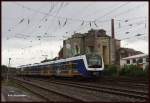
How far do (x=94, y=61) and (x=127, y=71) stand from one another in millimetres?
13778

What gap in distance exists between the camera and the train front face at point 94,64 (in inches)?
1518

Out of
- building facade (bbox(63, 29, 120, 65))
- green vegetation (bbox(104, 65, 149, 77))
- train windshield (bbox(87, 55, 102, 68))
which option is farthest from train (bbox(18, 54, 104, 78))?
building facade (bbox(63, 29, 120, 65))

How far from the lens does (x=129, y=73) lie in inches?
2008

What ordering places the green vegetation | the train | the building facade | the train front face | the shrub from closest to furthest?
the train
the train front face
the green vegetation
the shrub
the building facade

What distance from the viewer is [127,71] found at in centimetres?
5197

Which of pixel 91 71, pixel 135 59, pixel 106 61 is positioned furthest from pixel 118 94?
pixel 106 61

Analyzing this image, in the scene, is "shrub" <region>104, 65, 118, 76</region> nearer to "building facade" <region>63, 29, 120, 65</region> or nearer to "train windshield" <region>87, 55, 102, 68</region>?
"train windshield" <region>87, 55, 102, 68</region>

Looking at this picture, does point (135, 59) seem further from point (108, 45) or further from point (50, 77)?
point (50, 77)

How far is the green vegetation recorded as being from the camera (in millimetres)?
47600

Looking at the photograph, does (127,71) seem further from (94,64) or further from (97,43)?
(97,43)

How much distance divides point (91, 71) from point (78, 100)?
20.8 meters

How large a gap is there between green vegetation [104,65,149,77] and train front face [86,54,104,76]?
8054 mm

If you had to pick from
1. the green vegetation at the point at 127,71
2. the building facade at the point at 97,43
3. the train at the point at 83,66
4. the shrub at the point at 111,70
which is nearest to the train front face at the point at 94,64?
the train at the point at 83,66

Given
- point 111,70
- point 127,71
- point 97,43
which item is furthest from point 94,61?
point 97,43
